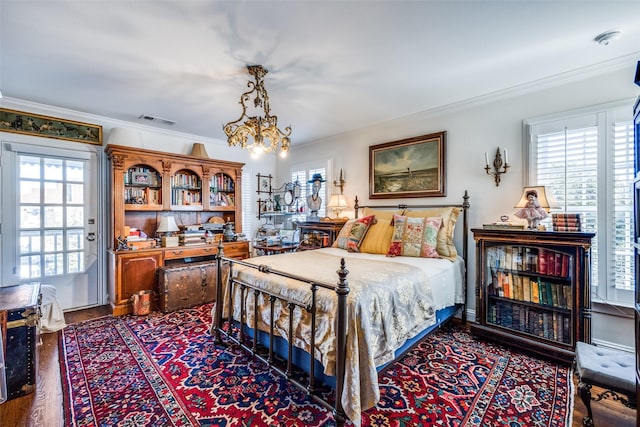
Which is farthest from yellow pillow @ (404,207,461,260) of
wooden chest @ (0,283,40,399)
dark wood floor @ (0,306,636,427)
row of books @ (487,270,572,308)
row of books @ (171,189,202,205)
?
wooden chest @ (0,283,40,399)

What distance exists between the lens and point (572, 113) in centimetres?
264

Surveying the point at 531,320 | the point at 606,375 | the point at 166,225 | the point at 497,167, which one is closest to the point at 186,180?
the point at 166,225

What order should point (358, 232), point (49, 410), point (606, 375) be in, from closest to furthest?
point (606, 375), point (49, 410), point (358, 232)

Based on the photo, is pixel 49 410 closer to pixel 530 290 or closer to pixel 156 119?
pixel 156 119

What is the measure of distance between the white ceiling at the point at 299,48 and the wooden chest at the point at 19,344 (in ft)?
6.53

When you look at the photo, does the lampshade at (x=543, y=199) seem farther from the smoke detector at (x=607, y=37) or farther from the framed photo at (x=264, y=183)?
the framed photo at (x=264, y=183)

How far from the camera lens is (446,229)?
10.1ft

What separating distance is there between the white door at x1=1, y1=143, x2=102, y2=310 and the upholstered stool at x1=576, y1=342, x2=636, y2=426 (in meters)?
5.12

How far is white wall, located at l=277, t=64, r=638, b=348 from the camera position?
250 centimetres

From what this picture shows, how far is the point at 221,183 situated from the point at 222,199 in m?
0.28

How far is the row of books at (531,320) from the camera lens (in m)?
2.41

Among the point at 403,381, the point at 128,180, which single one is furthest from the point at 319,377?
the point at 128,180

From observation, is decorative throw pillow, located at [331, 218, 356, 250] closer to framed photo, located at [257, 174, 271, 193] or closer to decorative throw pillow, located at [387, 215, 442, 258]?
decorative throw pillow, located at [387, 215, 442, 258]

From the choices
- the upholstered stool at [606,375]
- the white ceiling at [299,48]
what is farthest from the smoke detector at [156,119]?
the upholstered stool at [606,375]
